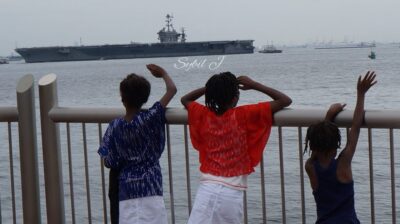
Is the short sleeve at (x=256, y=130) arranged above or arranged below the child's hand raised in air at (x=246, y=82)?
below

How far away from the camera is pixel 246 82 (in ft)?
13.9

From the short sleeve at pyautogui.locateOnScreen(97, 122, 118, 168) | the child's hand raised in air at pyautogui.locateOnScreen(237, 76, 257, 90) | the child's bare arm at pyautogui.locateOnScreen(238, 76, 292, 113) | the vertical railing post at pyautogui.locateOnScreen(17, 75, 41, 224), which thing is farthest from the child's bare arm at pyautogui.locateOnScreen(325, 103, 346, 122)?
the vertical railing post at pyautogui.locateOnScreen(17, 75, 41, 224)

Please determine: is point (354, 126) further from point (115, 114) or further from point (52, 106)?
point (52, 106)

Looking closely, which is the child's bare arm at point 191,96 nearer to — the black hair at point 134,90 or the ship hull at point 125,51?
the black hair at point 134,90

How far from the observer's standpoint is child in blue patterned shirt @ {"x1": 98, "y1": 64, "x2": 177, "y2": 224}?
4.31 m

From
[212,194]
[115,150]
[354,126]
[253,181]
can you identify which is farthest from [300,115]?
[253,181]

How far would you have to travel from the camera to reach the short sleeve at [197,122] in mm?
4207

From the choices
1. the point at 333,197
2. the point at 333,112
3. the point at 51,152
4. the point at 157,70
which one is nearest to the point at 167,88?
the point at 157,70

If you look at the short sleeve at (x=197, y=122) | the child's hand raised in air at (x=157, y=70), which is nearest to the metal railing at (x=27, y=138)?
the child's hand raised in air at (x=157, y=70)

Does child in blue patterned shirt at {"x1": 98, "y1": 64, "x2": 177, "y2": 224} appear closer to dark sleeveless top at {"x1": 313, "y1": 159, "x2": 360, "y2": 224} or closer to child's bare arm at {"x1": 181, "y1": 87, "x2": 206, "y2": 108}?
child's bare arm at {"x1": 181, "y1": 87, "x2": 206, "y2": 108}

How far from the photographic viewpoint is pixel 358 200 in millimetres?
10719

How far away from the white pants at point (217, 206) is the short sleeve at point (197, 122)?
0.97ft

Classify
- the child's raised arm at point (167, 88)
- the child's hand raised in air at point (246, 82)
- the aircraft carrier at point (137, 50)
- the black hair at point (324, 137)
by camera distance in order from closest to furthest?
the black hair at point (324, 137), the child's hand raised in air at point (246, 82), the child's raised arm at point (167, 88), the aircraft carrier at point (137, 50)

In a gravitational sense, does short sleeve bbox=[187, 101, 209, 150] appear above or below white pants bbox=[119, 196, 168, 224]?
above
